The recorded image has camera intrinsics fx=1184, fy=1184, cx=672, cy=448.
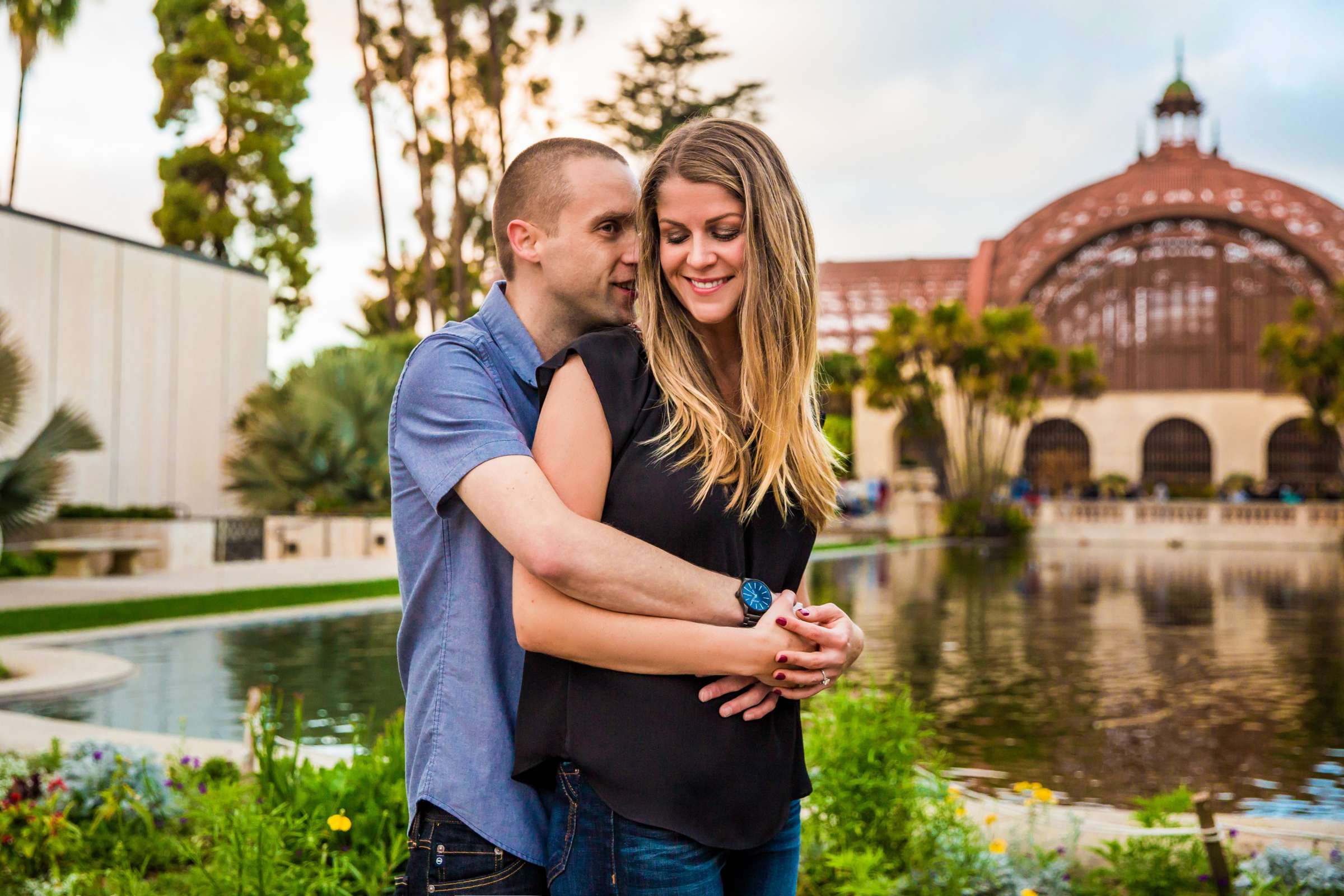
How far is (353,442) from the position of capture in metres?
21.0

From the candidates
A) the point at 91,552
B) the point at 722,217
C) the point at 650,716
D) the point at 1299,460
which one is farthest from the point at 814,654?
the point at 1299,460

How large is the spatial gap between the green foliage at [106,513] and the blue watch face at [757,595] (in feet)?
58.4

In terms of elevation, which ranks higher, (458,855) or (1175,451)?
(1175,451)

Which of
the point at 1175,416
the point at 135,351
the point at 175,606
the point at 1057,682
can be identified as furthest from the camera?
the point at 1175,416

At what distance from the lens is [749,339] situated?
1.67 metres

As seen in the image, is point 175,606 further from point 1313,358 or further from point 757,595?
point 1313,358

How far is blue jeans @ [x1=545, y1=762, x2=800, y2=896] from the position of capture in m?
1.55

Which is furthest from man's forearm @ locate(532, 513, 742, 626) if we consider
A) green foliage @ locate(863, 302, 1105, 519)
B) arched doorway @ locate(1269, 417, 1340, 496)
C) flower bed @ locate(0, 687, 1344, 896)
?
arched doorway @ locate(1269, 417, 1340, 496)

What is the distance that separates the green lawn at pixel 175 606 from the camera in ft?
36.2

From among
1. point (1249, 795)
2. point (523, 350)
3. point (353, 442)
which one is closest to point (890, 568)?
point (353, 442)

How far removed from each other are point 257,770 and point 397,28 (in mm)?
27326

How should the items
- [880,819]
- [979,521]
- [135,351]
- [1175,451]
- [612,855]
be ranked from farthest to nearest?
[1175,451] → [979,521] → [135,351] → [880,819] → [612,855]

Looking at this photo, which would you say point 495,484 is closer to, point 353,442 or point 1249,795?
point 1249,795

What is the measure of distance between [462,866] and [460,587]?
0.39 metres
